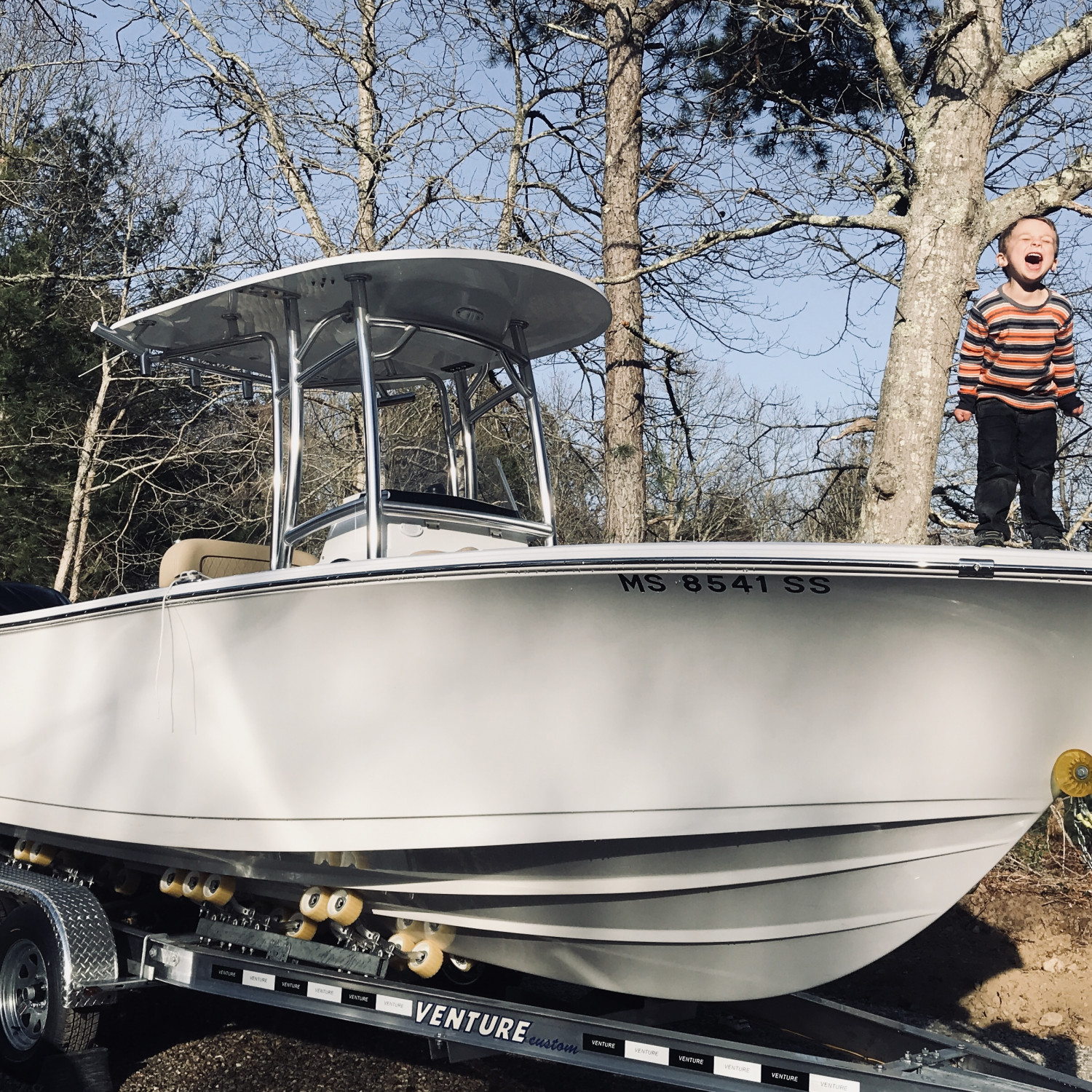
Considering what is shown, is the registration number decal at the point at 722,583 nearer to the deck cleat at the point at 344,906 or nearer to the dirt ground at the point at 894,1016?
the deck cleat at the point at 344,906

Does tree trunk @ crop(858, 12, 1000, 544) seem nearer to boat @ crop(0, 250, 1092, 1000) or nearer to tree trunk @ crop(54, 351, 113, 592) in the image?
boat @ crop(0, 250, 1092, 1000)

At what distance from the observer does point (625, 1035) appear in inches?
133

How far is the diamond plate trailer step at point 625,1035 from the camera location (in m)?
3.12

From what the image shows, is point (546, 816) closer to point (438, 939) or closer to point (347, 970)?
point (438, 939)

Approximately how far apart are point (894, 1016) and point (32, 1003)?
385 cm

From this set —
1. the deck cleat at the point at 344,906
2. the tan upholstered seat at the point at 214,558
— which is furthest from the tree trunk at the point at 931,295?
the deck cleat at the point at 344,906

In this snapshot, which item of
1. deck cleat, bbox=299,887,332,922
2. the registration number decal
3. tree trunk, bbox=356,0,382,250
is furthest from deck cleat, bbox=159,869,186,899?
tree trunk, bbox=356,0,382,250

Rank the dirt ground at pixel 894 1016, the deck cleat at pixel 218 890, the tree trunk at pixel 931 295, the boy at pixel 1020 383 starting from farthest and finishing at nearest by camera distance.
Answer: the tree trunk at pixel 931 295 < the dirt ground at pixel 894 1016 < the deck cleat at pixel 218 890 < the boy at pixel 1020 383

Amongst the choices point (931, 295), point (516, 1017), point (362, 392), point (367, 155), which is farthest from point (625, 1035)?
point (367, 155)

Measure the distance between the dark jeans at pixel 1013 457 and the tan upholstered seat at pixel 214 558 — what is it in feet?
8.91

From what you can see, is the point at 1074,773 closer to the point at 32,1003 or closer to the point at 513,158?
the point at 32,1003

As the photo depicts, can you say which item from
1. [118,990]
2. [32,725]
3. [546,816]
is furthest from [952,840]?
[32,725]

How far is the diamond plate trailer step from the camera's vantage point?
123 inches

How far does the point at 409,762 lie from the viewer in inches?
135
